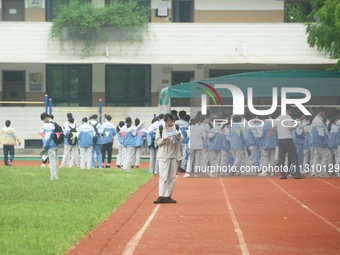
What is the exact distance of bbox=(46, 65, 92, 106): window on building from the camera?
170 feet

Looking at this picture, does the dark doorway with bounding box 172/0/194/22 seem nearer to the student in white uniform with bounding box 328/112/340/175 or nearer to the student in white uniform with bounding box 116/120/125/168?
the student in white uniform with bounding box 116/120/125/168

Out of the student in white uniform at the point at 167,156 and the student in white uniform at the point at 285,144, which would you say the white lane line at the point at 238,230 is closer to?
the student in white uniform at the point at 167,156

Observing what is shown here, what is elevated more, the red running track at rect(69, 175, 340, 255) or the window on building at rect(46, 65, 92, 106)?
the window on building at rect(46, 65, 92, 106)

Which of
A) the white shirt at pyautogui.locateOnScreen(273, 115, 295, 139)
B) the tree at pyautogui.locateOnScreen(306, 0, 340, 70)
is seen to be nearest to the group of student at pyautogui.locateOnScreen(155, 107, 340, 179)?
the white shirt at pyautogui.locateOnScreen(273, 115, 295, 139)

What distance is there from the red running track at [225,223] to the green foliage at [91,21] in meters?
24.1

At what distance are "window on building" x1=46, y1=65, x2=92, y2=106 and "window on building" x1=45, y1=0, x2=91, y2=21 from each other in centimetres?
264

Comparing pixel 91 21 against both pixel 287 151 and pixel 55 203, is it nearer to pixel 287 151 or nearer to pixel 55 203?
pixel 287 151

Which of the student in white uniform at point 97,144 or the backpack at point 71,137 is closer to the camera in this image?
the student in white uniform at point 97,144

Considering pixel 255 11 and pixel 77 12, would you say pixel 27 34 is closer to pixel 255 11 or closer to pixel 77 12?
pixel 77 12

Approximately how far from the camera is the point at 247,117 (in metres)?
34.2

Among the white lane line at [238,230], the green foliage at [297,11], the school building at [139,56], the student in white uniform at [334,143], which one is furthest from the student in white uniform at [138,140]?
the green foliage at [297,11]

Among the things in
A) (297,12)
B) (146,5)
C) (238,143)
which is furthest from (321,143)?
(297,12)

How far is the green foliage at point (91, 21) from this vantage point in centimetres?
5028

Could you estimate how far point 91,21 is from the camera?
165 ft
